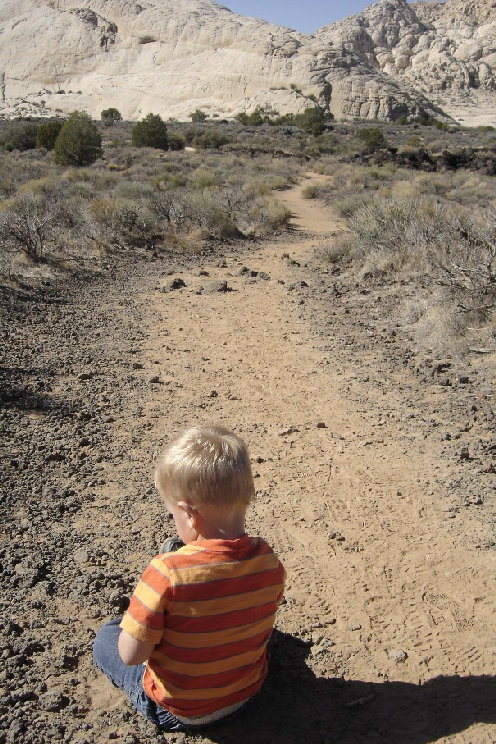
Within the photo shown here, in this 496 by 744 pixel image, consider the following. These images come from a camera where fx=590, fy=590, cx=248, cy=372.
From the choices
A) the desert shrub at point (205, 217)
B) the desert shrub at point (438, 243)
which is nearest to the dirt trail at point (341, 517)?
the desert shrub at point (438, 243)

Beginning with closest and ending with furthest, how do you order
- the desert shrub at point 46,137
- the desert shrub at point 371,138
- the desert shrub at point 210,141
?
1. the desert shrub at point 46,137
2. the desert shrub at point 210,141
3. the desert shrub at point 371,138

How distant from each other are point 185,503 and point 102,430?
2999 millimetres

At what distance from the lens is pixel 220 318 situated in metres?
7.50

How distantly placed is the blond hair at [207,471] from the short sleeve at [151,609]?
215mm

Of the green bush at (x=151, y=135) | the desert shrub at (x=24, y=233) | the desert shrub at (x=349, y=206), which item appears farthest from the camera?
the green bush at (x=151, y=135)

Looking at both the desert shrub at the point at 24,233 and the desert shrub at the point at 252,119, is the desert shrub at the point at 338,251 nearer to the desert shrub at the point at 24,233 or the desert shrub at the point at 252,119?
the desert shrub at the point at 24,233

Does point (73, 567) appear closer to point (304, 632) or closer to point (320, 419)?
point (304, 632)

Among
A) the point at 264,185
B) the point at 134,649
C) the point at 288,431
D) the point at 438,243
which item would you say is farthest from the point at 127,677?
the point at 264,185

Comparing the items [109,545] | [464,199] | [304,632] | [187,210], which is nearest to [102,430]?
[109,545]

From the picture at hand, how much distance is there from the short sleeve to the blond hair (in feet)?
0.70

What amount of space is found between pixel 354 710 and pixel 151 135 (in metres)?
32.5

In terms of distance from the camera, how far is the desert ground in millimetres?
2152

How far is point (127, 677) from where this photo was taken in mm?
2012

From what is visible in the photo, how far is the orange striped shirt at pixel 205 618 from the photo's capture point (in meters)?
1.60
